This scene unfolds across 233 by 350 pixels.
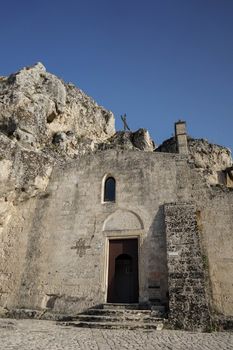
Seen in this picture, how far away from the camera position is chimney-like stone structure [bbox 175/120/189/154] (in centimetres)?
1304

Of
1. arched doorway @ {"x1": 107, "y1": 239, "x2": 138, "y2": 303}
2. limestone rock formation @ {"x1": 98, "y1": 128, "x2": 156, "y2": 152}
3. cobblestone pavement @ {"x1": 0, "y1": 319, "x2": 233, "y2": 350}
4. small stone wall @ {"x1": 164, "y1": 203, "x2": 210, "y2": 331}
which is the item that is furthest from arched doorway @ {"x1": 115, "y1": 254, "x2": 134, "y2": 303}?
limestone rock formation @ {"x1": 98, "y1": 128, "x2": 156, "y2": 152}

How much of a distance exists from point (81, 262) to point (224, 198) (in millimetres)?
5990

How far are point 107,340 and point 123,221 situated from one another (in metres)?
5.38

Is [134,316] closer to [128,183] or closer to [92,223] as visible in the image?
[92,223]

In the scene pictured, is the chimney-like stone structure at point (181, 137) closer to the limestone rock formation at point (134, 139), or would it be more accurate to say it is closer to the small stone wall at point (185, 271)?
the small stone wall at point (185, 271)

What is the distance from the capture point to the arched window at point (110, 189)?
12.0 meters

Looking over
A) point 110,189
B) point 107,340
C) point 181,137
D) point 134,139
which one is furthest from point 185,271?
point 134,139

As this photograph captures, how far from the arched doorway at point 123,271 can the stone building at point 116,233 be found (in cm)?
4

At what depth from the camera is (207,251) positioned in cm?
994

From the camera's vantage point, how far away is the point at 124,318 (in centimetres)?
826

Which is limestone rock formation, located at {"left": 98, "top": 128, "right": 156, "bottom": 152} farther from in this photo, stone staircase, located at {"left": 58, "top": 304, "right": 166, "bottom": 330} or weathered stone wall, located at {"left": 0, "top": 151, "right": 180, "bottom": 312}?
stone staircase, located at {"left": 58, "top": 304, "right": 166, "bottom": 330}

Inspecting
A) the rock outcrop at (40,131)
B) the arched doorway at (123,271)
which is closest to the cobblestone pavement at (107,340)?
the arched doorway at (123,271)

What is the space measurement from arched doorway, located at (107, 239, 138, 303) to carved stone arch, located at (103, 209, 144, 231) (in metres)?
0.51

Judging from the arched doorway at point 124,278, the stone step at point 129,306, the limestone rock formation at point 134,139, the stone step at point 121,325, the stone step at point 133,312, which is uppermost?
the limestone rock formation at point 134,139
